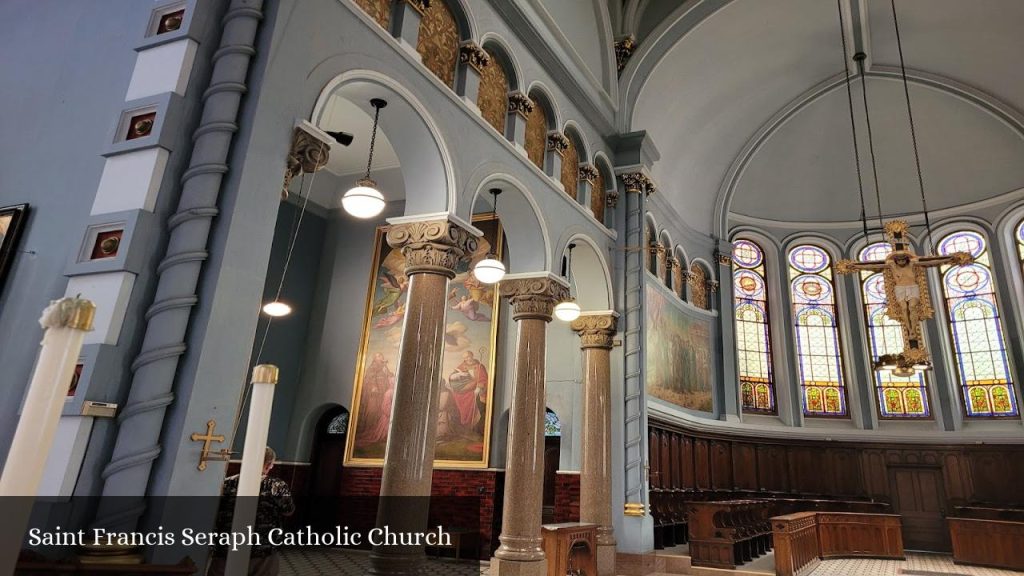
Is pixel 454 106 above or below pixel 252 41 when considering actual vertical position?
above

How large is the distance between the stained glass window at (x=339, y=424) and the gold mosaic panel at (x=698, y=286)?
865cm

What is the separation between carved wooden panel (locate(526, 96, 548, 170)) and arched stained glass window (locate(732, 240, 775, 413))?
371 inches

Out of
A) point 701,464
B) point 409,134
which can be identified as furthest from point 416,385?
point 701,464

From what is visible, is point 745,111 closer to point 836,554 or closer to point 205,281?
point 836,554

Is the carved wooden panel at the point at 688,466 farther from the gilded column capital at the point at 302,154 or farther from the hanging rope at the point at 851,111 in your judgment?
the gilded column capital at the point at 302,154

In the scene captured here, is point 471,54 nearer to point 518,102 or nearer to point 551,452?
point 518,102

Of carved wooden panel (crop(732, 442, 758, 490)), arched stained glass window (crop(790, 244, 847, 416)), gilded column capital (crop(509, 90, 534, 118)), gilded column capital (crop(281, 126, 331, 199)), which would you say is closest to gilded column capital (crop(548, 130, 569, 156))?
gilded column capital (crop(509, 90, 534, 118))

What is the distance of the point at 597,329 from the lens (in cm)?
1140

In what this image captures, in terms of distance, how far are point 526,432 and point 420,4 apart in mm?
5614

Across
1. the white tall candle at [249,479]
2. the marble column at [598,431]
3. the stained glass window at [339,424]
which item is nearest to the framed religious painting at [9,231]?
the white tall candle at [249,479]

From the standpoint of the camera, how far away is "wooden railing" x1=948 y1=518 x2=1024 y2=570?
468 inches

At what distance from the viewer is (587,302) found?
11.8 m

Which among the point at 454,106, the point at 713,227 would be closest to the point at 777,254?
the point at 713,227

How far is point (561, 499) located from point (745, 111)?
1113 cm
